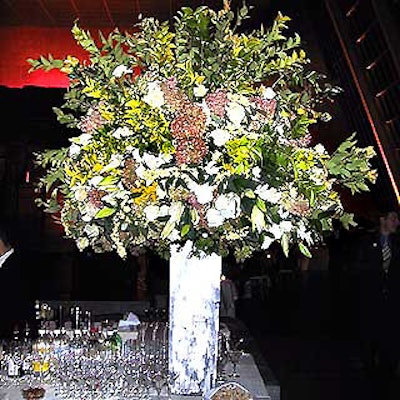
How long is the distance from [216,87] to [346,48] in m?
5.61

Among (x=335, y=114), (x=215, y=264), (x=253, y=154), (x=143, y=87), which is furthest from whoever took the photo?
(x=335, y=114)

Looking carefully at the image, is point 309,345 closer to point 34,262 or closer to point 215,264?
point 34,262

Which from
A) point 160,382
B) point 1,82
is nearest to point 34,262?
point 1,82

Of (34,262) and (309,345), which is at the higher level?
(34,262)

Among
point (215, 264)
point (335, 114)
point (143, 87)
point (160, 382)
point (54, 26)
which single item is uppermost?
point (54, 26)

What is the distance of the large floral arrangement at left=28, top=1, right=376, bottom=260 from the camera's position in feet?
6.81

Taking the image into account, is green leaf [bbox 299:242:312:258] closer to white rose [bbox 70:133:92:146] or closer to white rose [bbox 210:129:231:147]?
white rose [bbox 210:129:231:147]

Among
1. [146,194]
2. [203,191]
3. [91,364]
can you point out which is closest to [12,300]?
[91,364]

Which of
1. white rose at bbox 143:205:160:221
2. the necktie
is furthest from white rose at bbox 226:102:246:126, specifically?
the necktie

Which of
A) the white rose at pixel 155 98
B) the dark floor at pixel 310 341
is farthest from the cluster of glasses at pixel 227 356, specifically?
the white rose at pixel 155 98

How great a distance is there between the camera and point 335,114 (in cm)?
911

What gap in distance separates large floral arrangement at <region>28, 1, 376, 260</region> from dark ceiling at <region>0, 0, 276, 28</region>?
4.75 meters

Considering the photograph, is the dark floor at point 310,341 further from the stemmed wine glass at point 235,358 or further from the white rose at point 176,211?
the white rose at point 176,211

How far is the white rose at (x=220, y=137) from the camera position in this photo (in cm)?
204
